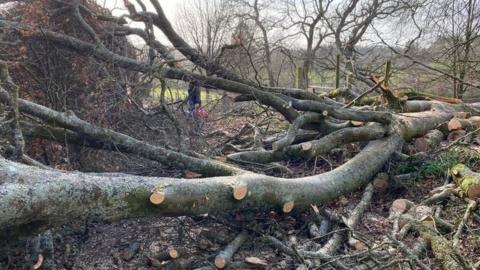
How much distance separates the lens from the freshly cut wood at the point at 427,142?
16.7 feet

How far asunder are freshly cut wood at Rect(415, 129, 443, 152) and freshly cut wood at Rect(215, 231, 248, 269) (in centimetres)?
287

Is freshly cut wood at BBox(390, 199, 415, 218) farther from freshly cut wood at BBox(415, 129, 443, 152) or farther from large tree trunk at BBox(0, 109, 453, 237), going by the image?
freshly cut wood at BBox(415, 129, 443, 152)

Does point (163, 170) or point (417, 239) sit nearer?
point (417, 239)

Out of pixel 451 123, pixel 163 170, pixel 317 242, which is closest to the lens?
pixel 317 242

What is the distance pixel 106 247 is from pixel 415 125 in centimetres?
406

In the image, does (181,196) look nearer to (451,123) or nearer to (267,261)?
(267,261)

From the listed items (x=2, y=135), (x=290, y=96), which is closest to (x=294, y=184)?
(x=290, y=96)

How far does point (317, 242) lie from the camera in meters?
3.42

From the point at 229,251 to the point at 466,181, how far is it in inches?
91.9

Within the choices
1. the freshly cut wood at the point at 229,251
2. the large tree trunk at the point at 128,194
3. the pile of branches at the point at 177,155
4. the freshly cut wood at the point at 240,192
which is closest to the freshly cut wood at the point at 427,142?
the pile of branches at the point at 177,155

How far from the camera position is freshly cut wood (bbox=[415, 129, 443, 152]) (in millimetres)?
5098

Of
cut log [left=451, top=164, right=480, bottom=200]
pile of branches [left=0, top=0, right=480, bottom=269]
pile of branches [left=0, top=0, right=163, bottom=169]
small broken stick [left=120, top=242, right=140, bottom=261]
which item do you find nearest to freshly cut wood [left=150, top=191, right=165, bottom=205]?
pile of branches [left=0, top=0, right=480, bottom=269]

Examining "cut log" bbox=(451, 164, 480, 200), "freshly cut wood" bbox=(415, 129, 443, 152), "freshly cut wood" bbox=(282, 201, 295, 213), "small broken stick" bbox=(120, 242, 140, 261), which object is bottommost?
"small broken stick" bbox=(120, 242, 140, 261)

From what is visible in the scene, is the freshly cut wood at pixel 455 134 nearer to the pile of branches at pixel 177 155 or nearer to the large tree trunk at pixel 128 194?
the pile of branches at pixel 177 155
